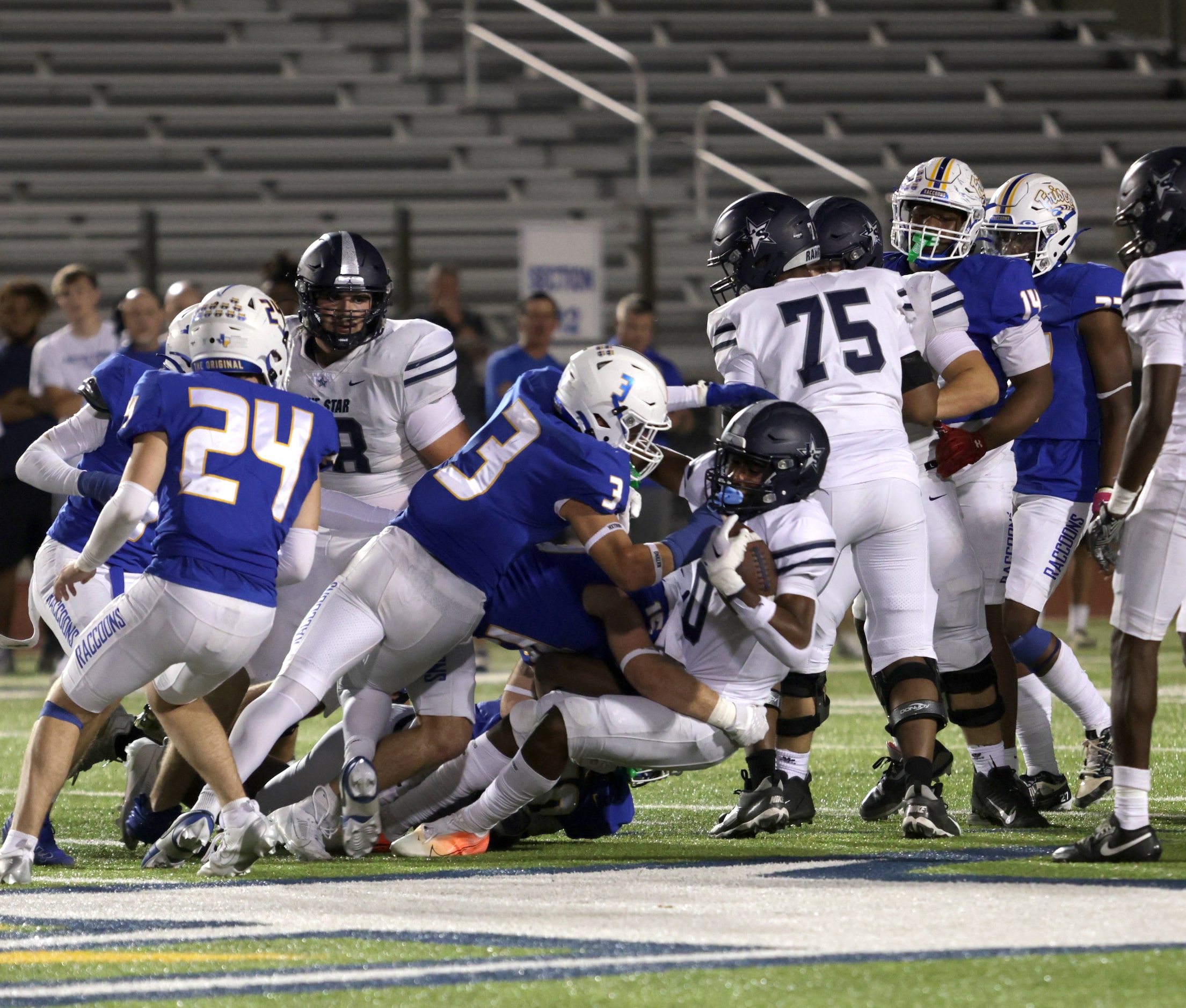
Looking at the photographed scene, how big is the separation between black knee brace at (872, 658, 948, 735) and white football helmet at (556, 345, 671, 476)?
3.30ft

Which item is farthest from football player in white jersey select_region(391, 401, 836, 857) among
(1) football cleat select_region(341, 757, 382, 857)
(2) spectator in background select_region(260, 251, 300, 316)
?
(2) spectator in background select_region(260, 251, 300, 316)

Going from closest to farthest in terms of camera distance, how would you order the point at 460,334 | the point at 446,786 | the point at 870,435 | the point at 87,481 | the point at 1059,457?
the point at 446,786, the point at 870,435, the point at 87,481, the point at 1059,457, the point at 460,334

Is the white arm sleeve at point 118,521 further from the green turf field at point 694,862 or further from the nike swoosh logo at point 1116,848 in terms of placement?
the nike swoosh logo at point 1116,848

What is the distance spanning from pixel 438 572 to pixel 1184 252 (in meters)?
1.98

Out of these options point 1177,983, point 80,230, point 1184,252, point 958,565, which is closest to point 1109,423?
point 958,565

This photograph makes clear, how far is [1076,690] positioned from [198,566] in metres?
2.90

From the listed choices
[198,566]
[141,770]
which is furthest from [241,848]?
[141,770]

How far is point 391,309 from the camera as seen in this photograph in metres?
13.0

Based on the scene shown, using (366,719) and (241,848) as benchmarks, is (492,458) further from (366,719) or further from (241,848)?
(241,848)

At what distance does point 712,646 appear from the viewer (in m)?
4.94

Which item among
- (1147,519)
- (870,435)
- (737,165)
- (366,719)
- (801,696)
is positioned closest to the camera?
(1147,519)

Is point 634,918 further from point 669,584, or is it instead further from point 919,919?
point 669,584

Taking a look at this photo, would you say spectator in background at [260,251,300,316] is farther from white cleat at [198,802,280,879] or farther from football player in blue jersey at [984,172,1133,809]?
white cleat at [198,802,280,879]

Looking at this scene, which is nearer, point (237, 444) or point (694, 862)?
point (237, 444)
